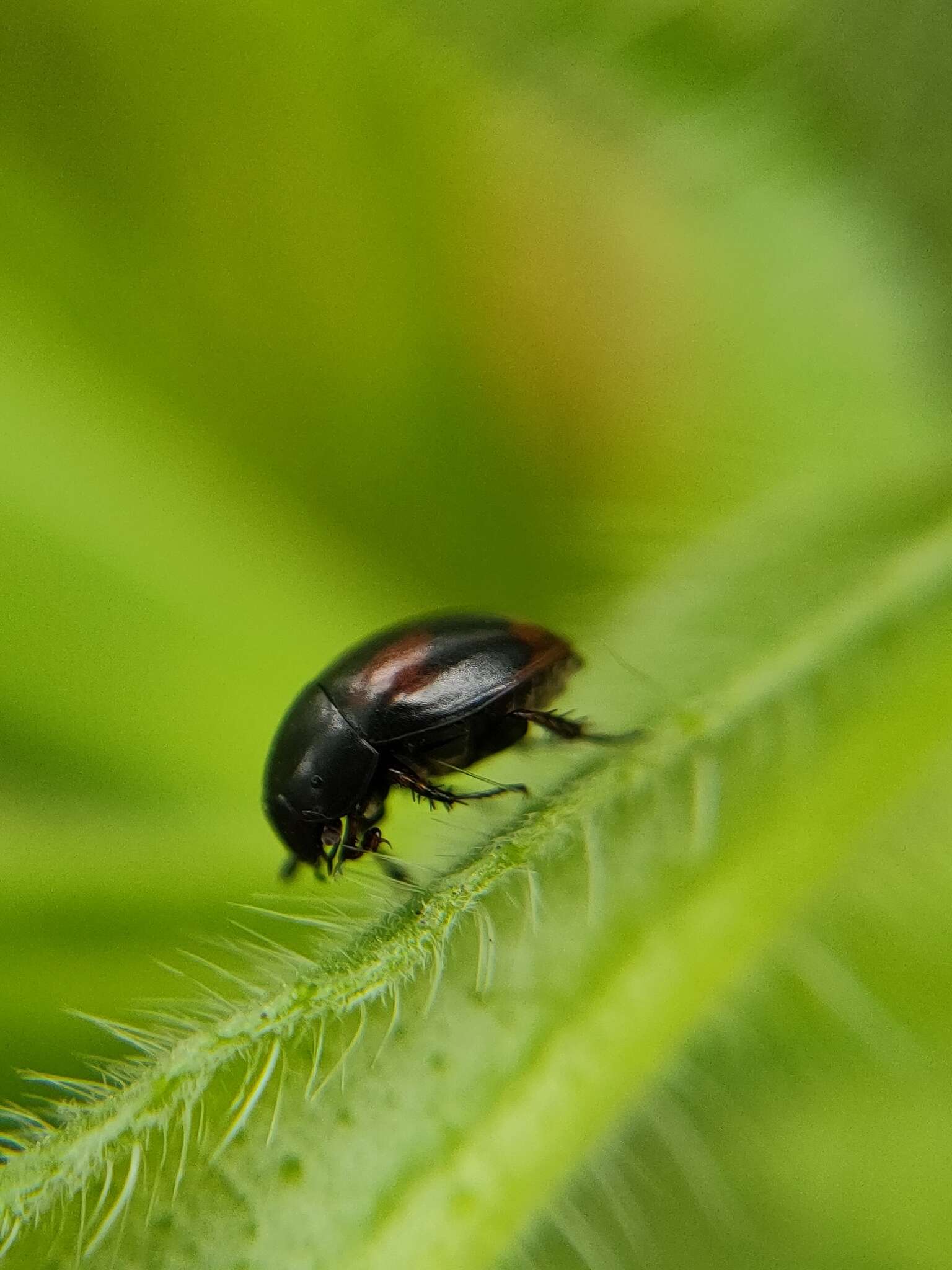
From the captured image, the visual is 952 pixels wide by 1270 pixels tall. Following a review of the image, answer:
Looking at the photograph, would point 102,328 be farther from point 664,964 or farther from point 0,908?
point 664,964

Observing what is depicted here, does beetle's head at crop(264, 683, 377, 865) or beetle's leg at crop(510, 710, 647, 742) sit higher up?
beetle's leg at crop(510, 710, 647, 742)

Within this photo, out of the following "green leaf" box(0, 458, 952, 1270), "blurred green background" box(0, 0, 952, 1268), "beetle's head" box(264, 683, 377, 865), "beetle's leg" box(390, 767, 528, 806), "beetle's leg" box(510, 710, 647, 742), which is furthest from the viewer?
"blurred green background" box(0, 0, 952, 1268)

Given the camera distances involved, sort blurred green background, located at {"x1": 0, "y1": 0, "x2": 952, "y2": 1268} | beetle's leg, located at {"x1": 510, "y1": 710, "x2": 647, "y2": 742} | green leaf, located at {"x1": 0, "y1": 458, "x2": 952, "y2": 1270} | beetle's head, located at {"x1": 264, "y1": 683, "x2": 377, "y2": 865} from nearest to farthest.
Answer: green leaf, located at {"x1": 0, "y1": 458, "x2": 952, "y2": 1270} → beetle's leg, located at {"x1": 510, "y1": 710, "x2": 647, "y2": 742} → beetle's head, located at {"x1": 264, "y1": 683, "x2": 377, "y2": 865} → blurred green background, located at {"x1": 0, "y1": 0, "x2": 952, "y2": 1268}

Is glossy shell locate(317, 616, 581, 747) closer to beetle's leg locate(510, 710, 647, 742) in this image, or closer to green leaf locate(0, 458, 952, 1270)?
beetle's leg locate(510, 710, 647, 742)

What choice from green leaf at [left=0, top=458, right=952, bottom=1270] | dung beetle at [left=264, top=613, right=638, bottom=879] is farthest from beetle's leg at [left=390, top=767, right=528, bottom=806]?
green leaf at [left=0, top=458, right=952, bottom=1270]

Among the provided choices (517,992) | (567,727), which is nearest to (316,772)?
(567,727)

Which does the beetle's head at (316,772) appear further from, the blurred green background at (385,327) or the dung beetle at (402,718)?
the blurred green background at (385,327)

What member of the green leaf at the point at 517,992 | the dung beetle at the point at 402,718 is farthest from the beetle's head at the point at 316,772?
the green leaf at the point at 517,992
